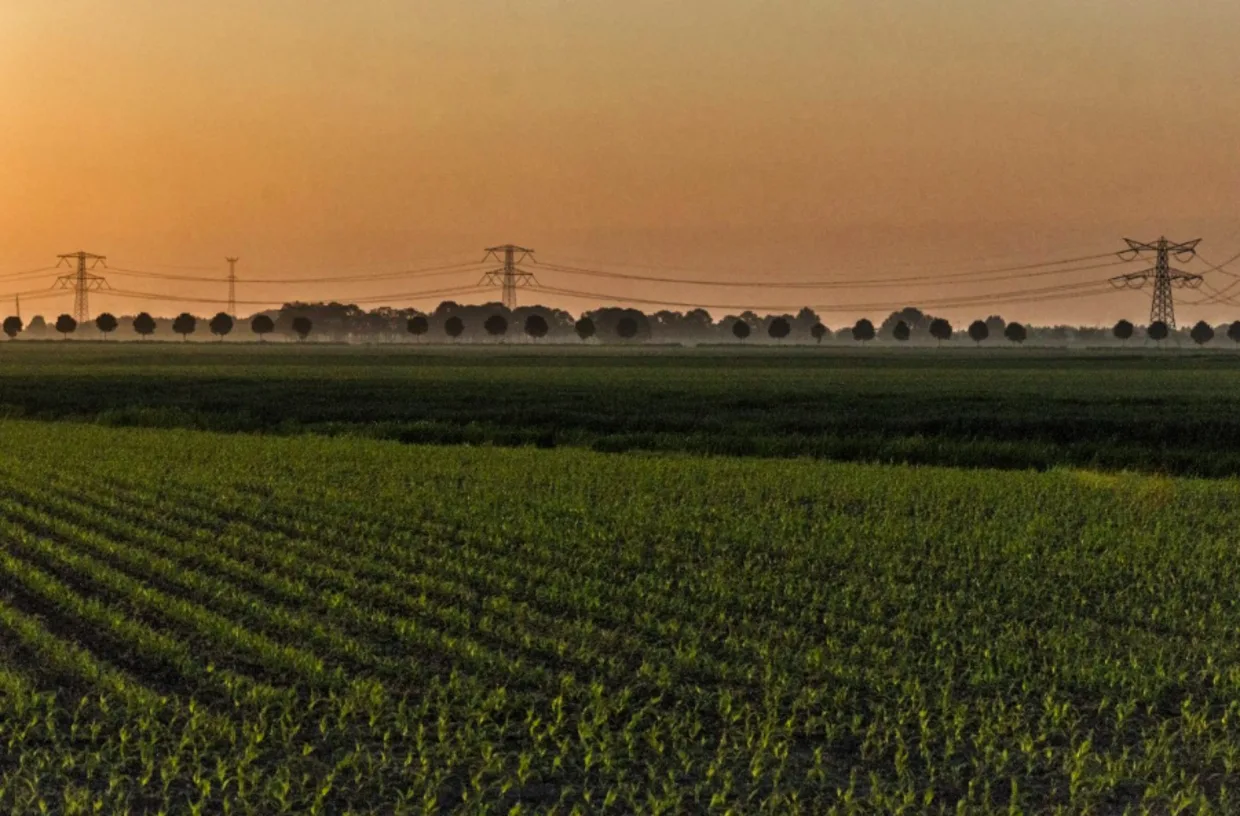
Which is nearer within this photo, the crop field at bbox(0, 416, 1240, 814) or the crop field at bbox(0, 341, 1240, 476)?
the crop field at bbox(0, 416, 1240, 814)

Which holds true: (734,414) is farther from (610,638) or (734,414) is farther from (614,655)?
(614,655)

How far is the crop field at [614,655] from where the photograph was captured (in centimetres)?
873

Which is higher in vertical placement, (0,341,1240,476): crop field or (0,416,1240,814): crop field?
(0,341,1240,476): crop field

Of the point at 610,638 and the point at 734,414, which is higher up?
the point at 734,414

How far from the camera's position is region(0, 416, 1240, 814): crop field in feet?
28.7

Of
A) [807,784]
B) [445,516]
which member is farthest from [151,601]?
[807,784]

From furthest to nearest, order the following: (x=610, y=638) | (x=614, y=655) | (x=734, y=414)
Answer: (x=734, y=414) < (x=610, y=638) < (x=614, y=655)

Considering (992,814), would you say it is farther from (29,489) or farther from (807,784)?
(29,489)

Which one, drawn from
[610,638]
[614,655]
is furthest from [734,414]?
[614,655]

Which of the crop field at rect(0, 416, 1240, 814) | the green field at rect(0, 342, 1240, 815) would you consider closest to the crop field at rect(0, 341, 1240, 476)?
the green field at rect(0, 342, 1240, 815)

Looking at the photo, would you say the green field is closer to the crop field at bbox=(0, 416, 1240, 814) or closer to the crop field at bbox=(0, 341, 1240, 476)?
the crop field at bbox=(0, 416, 1240, 814)

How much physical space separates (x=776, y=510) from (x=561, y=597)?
8218 millimetres

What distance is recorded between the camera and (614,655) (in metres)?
12.0

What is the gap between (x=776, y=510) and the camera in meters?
21.8
